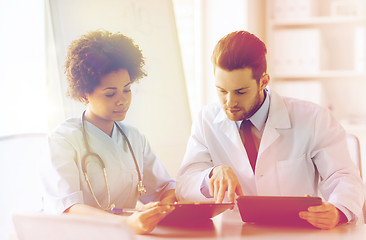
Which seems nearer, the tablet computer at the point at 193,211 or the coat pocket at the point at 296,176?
the tablet computer at the point at 193,211

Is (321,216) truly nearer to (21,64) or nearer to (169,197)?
(169,197)

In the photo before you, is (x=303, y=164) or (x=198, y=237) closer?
(x=198, y=237)

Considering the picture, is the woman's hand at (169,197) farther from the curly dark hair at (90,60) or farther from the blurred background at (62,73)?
the curly dark hair at (90,60)

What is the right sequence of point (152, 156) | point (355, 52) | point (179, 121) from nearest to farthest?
point (152, 156), point (179, 121), point (355, 52)

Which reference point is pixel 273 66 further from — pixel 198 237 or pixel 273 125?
pixel 198 237

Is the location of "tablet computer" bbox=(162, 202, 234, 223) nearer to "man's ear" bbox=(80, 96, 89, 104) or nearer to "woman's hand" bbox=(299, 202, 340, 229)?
"woman's hand" bbox=(299, 202, 340, 229)

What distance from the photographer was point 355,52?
307cm

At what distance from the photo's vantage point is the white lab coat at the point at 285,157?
143cm

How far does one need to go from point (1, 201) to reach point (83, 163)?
0.70 ft

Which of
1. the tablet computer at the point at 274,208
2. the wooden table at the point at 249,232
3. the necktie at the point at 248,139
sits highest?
the necktie at the point at 248,139

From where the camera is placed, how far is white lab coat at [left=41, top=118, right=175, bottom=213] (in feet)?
3.69

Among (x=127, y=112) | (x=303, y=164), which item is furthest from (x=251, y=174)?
(x=127, y=112)

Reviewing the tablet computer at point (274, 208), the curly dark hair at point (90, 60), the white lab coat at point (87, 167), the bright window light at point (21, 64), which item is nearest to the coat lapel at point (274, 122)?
the tablet computer at point (274, 208)

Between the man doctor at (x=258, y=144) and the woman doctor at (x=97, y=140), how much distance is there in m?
0.26
